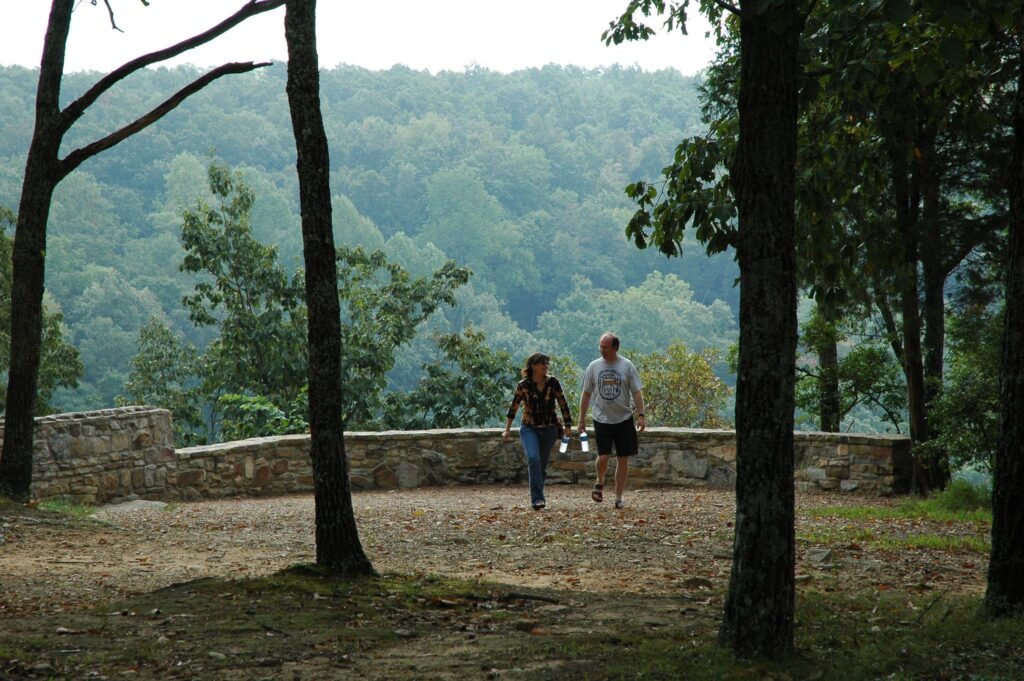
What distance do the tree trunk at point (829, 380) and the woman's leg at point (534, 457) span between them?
5.15m

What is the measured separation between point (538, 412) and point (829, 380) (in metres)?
5.40

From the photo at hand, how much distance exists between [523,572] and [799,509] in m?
4.28

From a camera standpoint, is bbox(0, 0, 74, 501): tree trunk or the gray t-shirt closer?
bbox(0, 0, 74, 501): tree trunk

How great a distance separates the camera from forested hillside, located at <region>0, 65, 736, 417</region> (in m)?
44.7

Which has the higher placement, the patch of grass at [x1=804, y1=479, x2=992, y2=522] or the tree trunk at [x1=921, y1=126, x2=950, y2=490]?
the tree trunk at [x1=921, y1=126, x2=950, y2=490]

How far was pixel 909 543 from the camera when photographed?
7672mm

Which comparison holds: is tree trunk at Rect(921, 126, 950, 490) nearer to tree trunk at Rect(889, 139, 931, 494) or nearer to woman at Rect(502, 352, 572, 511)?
tree trunk at Rect(889, 139, 931, 494)

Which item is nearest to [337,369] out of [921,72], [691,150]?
[691,150]

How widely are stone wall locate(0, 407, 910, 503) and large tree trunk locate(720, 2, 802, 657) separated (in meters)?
8.30

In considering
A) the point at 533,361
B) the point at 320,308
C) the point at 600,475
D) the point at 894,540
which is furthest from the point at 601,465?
the point at 320,308

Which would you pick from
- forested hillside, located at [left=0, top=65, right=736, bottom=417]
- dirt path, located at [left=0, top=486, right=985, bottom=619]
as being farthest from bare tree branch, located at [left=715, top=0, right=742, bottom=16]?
forested hillside, located at [left=0, top=65, right=736, bottom=417]

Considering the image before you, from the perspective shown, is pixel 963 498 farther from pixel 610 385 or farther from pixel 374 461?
pixel 374 461

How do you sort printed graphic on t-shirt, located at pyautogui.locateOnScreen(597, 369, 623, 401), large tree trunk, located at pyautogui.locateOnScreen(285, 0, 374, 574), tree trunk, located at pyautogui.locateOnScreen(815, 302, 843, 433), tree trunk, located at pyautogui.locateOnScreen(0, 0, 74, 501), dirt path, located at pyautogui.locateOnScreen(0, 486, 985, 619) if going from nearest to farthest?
1. large tree trunk, located at pyautogui.locateOnScreen(285, 0, 374, 574)
2. dirt path, located at pyautogui.locateOnScreen(0, 486, 985, 619)
3. tree trunk, located at pyautogui.locateOnScreen(0, 0, 74, 501)
4. printed graphic on t-shirt, located at pyautogui.locateOnScreen(597, 369, 623, 401)
5. tree trunk, located at pyautogui.locateOnScreen(815, 302, 843, 433)

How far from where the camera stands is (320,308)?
19.4 feet
